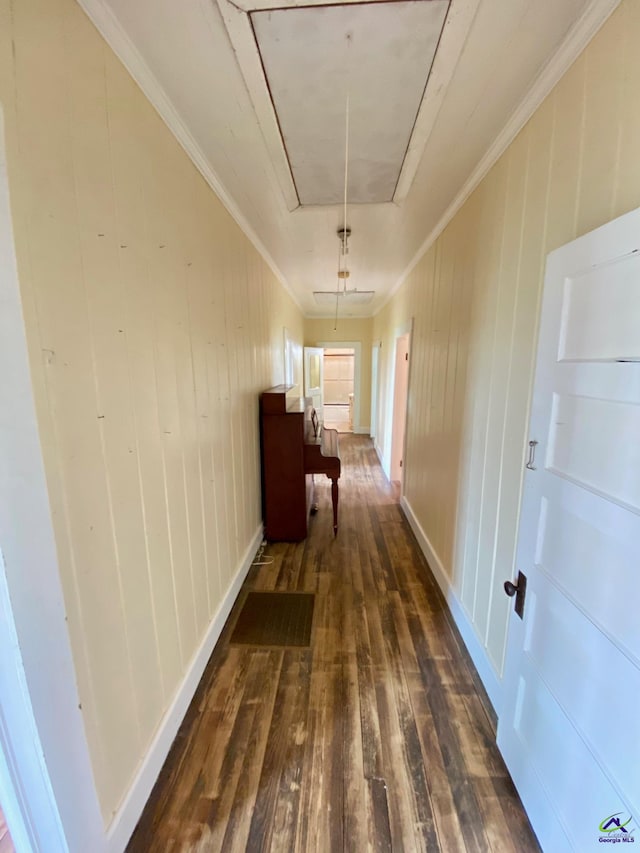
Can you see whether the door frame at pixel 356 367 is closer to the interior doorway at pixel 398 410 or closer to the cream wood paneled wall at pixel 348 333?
the cream wood paneled wall at pixel 348 333

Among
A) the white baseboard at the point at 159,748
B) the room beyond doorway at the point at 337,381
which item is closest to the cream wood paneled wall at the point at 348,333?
the room beyond doorway at the point at 337,381

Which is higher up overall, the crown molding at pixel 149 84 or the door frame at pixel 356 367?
the crown molding at pixel 149 84

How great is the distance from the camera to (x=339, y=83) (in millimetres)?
1187

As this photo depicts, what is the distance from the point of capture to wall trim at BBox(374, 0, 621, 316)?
0.94 m

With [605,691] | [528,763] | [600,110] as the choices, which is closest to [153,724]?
[528,763]

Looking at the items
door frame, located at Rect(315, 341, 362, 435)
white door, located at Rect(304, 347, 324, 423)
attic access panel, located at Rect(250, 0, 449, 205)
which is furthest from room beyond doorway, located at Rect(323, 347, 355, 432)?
attic access panel, located at Rect(250, 0, 449, 205)

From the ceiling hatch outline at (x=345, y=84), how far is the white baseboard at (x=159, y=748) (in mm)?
2349

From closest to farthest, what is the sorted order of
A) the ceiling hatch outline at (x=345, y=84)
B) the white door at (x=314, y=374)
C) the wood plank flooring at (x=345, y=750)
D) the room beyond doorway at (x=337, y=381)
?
the ceiling hatch outline at (x=345, y=84)
the wood plank flooring at (x=345, y=750)
the white door at (x=314, y=374)
the room beyond doorway at (x=337, y=381)

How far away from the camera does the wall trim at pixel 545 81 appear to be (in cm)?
94

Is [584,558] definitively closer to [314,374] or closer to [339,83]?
[339,83]

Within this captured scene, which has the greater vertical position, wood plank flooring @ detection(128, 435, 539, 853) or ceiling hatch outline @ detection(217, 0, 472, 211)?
ceiling hatch outline @ detection(217, 0, 472, 211)

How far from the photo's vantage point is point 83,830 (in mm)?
874

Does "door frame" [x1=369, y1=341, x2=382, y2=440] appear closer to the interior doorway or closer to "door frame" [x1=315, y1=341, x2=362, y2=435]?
"door frame" [x1=315, y1=341, x2=362, y2=435]

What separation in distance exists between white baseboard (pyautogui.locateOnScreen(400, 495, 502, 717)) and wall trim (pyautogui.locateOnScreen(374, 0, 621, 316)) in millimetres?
2289
